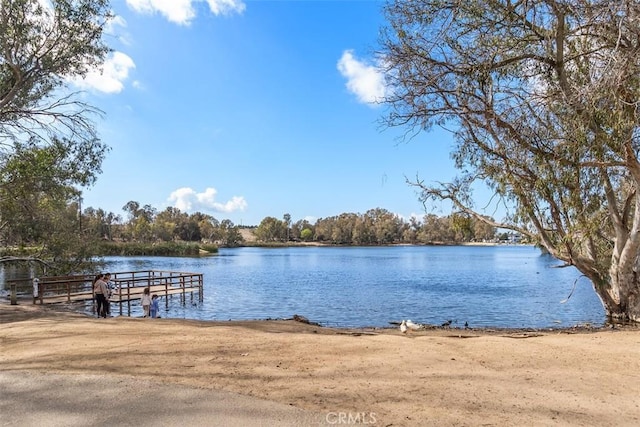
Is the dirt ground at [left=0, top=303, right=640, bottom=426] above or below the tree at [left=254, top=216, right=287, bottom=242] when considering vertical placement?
below

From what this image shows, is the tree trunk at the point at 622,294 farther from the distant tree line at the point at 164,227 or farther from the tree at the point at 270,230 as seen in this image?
the tree at the point at 270,230

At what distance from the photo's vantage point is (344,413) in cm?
451

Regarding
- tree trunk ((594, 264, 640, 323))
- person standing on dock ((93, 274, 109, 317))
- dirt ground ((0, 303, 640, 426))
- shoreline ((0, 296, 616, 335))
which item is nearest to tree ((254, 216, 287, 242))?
shoreline ((0, 296, 616, 335))

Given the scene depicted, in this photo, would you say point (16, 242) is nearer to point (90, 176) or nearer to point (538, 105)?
point (90, 176)

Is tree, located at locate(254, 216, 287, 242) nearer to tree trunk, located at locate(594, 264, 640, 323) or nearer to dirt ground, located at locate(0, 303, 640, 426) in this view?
tree trunk, located at locate(594, 264, 640, 323)

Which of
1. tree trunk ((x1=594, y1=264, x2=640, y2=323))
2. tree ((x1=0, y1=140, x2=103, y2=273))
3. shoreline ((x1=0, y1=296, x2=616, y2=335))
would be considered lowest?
shoreline ((x1=0, y1=296, x2=616, y2=335))

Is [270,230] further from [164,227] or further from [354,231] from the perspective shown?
[164,227]

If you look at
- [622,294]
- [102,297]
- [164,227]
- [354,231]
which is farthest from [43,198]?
[354,231]

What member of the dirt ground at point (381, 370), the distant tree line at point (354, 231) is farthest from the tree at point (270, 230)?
the dirt ground at point (381, 370)

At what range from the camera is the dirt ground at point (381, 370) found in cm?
466

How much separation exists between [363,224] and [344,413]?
173814 millimetres

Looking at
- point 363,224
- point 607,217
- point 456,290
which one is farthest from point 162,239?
point 607,217

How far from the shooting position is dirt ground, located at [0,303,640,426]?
466cm

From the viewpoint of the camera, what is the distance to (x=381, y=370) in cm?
621
